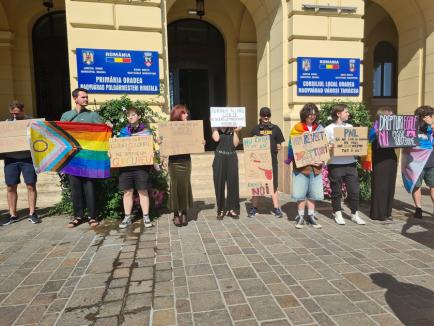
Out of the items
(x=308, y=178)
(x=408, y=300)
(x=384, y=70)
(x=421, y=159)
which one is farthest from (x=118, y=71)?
(x=384, y=70)

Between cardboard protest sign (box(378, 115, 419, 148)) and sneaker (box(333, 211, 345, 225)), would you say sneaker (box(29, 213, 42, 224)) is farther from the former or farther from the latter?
cardboard protest sign (box(378, 115, 419, 148))

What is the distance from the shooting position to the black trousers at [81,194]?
5.34m

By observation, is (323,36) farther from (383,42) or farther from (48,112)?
(48,112)

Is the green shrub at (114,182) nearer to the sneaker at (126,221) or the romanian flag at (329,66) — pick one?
the sneaker at (126,221)

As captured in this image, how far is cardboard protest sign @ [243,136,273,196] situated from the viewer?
5637mm

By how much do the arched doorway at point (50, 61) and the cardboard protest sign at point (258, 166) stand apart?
323 inches

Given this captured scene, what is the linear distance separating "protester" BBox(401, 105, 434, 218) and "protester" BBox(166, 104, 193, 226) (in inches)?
140

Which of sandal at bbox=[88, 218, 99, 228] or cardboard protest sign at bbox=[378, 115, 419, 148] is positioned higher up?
cardboard protest sign at bbox=[378, 115, 419, 148]

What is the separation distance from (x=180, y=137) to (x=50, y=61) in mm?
8315

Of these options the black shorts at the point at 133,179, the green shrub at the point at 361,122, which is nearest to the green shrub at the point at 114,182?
→ the black shorts at the point at 133,179

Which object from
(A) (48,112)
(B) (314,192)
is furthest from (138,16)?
(A) (48,112)

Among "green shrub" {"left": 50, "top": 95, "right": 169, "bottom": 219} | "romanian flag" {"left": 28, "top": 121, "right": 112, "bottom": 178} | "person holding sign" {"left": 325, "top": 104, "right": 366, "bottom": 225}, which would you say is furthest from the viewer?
"green shrub" {"left": 50, "top": 95, "right": 169, "bottom": 219}

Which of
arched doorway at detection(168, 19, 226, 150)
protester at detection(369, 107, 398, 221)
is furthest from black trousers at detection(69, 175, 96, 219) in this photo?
arched doorway at detection(168, 19, 226, 150)

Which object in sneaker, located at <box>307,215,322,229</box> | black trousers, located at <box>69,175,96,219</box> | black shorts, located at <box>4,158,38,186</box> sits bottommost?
sneaker, located at <box>307,215,322,229</box>
